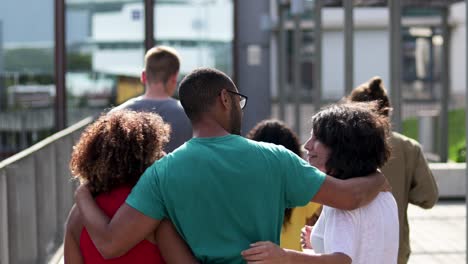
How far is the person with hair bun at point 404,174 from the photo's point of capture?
15.8 feet

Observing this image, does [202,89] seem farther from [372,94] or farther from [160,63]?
[160,63]

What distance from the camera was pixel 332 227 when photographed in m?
3.18

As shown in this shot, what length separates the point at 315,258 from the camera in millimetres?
3033

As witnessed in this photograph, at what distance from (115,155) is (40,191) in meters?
4.02

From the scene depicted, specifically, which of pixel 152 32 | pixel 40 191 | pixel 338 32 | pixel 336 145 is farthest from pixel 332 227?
pixel 338 32

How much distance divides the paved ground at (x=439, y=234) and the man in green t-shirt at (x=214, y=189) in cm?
469

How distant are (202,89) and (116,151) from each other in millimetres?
400

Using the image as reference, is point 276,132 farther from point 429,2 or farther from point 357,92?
point 429,2

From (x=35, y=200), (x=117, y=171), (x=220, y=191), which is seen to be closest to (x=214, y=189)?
(x=220, y=191)

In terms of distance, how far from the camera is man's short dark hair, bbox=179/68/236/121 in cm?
300

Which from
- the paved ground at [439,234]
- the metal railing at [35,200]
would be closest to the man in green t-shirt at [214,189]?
the metal railing at [35,200]

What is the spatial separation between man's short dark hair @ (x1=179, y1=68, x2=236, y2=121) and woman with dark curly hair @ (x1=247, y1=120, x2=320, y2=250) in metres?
1.44

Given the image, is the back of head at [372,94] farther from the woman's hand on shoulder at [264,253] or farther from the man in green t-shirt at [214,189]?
the woman's hand on shoulder at [264,253]

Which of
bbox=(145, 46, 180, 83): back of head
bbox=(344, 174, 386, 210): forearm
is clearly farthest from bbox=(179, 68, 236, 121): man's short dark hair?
bbox=(145, 46, 180, 83): back of head
